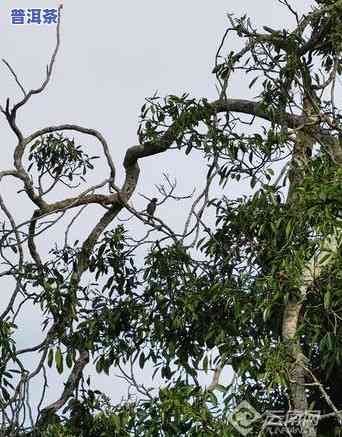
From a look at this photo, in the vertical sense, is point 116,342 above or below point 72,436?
above

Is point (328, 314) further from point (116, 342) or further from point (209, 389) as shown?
point (116, 342)

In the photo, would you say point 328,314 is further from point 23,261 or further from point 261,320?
point 23,261

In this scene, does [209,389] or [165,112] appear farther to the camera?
[165,112]

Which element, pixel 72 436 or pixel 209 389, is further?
pixel 72 436

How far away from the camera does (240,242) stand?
17.7ft

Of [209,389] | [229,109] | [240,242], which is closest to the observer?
[209,389]

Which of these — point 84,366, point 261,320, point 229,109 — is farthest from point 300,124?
point 84,366

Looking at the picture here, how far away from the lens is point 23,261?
18.2ft

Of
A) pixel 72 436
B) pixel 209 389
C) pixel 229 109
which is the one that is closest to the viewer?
pixel 209 389

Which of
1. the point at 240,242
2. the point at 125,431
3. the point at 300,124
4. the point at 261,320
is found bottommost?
the point at 125,431

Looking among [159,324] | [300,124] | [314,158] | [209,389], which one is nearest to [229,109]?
[300,124]

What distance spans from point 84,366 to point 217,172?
3.56 feet

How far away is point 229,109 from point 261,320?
1.27 metres

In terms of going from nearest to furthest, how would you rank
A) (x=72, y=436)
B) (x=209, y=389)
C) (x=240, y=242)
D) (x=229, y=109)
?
(x=209, y=389) → (x=72, y=436) → (x=240, y=242) → (x=229, y=109)
